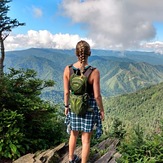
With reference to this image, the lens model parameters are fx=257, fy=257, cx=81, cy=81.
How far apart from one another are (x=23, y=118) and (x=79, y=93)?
8.01 feet

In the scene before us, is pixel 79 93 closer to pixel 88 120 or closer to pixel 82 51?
pixel 88 120

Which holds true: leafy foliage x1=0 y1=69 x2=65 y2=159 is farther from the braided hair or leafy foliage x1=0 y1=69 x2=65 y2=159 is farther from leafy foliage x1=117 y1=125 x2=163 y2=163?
leafy foliage x1=117 y1=125 x2=163 y2=163

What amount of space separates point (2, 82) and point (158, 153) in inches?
169

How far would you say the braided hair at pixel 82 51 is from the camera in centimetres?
500

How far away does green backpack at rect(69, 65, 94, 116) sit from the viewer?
4996 mm

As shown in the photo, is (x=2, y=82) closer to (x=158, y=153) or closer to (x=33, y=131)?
(x=33, y=131)

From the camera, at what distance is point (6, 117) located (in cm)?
629

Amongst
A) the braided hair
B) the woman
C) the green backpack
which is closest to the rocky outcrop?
the woman

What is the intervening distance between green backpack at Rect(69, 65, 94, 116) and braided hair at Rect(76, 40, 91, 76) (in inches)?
5.5

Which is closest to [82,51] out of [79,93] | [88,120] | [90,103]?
[79,93]

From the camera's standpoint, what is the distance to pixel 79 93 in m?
5.11

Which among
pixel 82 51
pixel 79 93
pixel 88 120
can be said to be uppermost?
pixel 82 51

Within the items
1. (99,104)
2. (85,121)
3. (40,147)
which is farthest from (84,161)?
(40,147)

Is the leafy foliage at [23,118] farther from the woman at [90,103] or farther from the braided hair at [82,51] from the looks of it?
the braided hair at [82,51]
